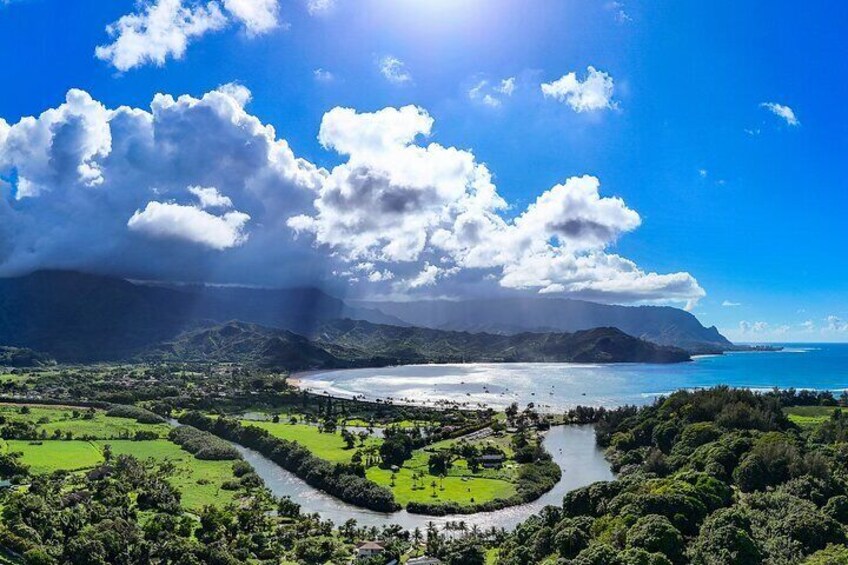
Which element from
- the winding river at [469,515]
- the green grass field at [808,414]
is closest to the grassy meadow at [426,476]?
the winding river at [469,515]

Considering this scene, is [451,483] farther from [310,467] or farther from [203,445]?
[203,445]

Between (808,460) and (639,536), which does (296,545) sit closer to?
(639,536)

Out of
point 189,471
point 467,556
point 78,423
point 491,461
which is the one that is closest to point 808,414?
point 491,461

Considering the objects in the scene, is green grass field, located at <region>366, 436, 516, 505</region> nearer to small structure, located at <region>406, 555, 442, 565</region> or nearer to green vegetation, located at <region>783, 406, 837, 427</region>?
small structure, located at <region>406, 555, 442, 565</region>

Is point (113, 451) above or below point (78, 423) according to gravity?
above

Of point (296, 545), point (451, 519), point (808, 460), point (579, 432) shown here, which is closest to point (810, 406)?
point (579, 432)

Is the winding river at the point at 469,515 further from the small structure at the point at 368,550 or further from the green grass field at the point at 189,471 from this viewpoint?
the small structure at the point at 368,550
